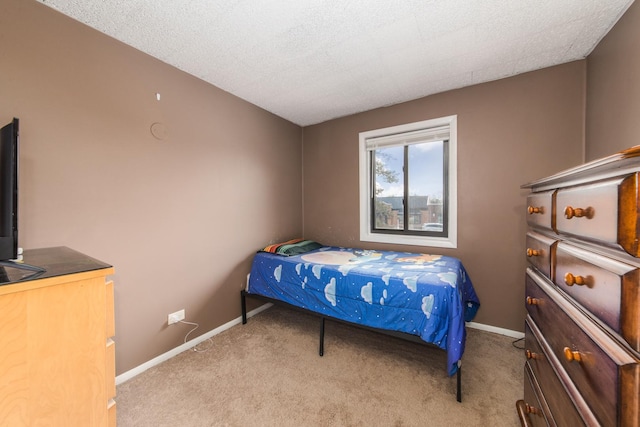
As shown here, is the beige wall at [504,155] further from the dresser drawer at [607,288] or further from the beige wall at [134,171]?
the beige wall at [134,171]

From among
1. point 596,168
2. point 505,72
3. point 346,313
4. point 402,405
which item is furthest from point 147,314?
Result: point 505,72

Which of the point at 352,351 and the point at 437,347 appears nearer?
the point at 437,347

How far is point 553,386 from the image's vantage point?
2.93ft

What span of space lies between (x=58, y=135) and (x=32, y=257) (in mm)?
883

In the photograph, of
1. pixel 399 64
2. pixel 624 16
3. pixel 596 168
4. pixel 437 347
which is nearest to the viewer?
pixel 596 168

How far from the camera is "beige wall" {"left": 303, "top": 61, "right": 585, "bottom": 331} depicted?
2.14 meters

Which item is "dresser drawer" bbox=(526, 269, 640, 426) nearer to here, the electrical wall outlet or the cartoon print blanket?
the cartoon print blanket

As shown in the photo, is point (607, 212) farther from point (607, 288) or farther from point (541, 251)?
point (541, 251)

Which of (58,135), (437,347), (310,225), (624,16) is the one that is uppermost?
(624,16)

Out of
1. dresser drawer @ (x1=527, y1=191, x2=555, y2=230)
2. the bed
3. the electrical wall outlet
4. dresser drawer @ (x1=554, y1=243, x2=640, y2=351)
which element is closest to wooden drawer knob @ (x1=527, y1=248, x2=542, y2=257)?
dresser drawer @ (x1=527, y1=191, x2=555, y2=230)

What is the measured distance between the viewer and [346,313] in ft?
6.65

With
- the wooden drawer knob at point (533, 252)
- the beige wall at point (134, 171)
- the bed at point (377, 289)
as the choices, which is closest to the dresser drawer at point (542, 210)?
the wooden drawer knob at point (533, 252)

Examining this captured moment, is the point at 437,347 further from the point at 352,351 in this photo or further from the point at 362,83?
the point at 362,83

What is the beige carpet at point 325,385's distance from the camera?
147 centimetres
